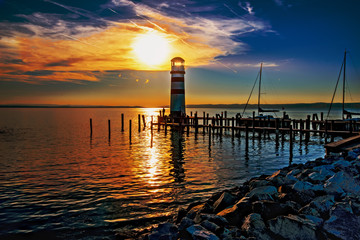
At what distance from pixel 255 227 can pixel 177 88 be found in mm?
32153

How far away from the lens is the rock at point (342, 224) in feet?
15.4

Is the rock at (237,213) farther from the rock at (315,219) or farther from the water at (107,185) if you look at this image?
the water at (107,185)

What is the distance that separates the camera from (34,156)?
18891 millimetres

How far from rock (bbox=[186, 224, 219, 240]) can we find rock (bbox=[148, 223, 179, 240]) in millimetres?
329

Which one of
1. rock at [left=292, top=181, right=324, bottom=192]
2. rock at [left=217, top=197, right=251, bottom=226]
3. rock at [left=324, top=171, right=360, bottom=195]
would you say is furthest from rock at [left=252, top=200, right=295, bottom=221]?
rock at [left=324, top=171, right=360, bottom=195]

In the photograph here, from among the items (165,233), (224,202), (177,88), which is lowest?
(165,233)

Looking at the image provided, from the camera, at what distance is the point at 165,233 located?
201 inches

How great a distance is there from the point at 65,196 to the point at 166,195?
3.60m

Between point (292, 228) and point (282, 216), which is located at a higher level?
point (282, 216)

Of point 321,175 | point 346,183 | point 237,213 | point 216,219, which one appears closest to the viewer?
point 216,219

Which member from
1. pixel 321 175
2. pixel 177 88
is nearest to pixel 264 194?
pixel 321 175

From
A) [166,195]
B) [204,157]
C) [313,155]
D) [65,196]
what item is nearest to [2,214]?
[65,196]

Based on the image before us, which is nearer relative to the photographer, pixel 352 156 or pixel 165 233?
pixel 165 233

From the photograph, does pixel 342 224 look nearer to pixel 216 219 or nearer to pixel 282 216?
pixel 282 216
